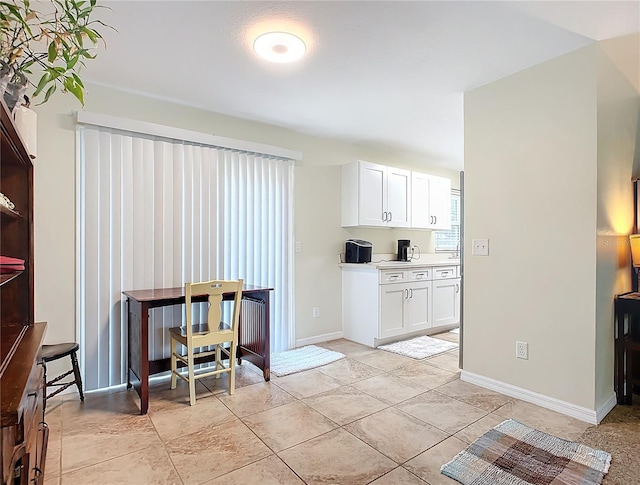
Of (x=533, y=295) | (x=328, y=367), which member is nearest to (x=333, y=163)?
(x=328, y=367)

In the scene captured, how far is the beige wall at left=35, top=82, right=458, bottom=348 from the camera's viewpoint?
2.73 metres

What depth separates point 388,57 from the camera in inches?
98.5

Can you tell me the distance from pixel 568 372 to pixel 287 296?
2.53m

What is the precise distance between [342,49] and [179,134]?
1636 mm

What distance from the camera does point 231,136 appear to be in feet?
12.0

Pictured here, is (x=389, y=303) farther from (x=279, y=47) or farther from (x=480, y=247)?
(x=279, y=47)

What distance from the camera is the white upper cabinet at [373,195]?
4.41 metres

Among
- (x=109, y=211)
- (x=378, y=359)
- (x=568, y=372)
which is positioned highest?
(x=109, y=211)

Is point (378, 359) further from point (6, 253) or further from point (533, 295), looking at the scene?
point (6, 253)

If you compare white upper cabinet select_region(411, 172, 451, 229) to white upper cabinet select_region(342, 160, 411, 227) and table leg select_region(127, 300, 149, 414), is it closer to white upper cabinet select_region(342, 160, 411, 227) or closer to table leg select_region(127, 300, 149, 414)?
white upper cabinet select_region(342, 160, 411, 227)

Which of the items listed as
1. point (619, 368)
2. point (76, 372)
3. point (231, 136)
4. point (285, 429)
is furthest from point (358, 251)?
point (76, 372)

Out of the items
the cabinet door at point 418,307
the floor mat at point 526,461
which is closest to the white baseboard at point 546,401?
the floor mat at point 526,461

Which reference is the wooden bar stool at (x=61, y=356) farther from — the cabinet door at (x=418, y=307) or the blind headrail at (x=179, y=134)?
the cabinet door at (x=418, y=307)

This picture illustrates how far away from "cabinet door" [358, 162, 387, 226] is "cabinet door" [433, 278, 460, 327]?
42.3 inches
